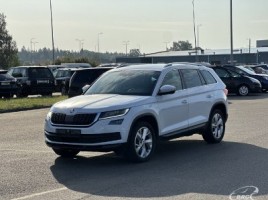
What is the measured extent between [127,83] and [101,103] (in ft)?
3.82

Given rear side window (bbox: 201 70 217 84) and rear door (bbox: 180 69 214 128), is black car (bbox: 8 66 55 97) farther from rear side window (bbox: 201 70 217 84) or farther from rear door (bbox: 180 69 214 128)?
rear door (bbox: 180 69 214 128)

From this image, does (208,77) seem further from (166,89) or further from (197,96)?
(166,89)

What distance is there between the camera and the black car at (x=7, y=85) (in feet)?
85.6

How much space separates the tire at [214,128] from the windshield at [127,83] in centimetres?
190

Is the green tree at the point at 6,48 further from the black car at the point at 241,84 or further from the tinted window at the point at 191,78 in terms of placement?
the tinted window at the point at 191,78

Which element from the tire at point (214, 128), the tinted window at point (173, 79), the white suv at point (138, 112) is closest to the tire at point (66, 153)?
the white suv at point (138, 112)

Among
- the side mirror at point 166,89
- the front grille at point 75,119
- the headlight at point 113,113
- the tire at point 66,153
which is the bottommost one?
the tire at point 66,153

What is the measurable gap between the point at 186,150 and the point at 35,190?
4.06 metres

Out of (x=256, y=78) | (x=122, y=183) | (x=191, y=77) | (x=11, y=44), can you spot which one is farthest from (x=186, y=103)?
(x=11, y=44)

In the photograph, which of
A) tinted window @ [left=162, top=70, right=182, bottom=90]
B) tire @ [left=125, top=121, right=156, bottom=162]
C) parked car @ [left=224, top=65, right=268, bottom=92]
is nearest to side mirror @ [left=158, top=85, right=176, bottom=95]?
tinted window @ [left=162, top=70, right=182, bottom=90]

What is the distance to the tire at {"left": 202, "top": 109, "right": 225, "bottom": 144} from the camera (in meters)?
11.1

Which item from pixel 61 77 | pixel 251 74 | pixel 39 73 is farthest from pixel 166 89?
pixel 61 77

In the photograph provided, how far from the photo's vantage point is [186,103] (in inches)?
403

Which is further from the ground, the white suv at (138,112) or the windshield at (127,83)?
the windshield at (127,83)
